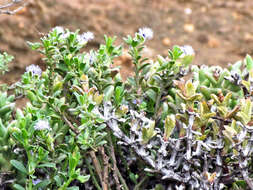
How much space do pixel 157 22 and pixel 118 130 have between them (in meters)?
3.81

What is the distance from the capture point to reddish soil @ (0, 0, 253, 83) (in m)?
4.23

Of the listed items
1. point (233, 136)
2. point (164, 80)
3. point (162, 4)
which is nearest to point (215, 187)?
point (233, 136)

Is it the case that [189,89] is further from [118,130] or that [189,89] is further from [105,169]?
[105,169]

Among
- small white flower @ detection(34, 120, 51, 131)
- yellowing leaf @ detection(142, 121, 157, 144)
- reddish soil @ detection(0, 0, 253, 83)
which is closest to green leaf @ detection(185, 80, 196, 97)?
yellowing leaf @ detection(142, 121, 157, 144)

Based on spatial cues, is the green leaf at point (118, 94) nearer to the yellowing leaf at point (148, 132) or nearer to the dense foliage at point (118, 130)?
the dense foliage at point (118, 130)

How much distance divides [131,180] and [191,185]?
301 mm

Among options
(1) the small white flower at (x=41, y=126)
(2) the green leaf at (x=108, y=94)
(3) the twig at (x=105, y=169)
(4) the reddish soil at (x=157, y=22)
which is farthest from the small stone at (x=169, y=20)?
(1) the small white flower at (x=41, y=126)

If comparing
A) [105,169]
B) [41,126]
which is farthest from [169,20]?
[41,126]

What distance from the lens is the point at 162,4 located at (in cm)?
527

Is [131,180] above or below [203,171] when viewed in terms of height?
below

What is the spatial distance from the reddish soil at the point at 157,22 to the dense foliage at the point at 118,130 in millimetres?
2478

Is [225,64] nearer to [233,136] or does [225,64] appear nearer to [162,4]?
[162,4]

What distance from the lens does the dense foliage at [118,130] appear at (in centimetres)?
130

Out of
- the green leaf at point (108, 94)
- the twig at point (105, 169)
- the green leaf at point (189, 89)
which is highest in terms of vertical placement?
the green leaf at point (189, 89)
